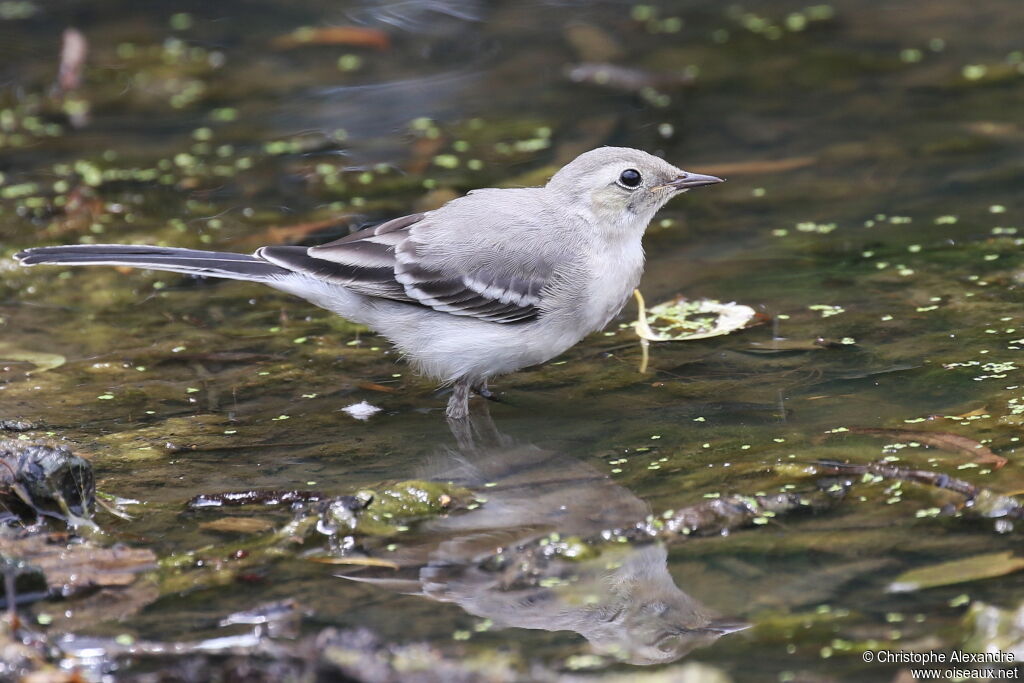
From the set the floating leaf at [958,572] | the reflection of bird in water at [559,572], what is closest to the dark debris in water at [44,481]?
the reflection of bird in water at [559,572]

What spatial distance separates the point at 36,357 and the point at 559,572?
12.4ft

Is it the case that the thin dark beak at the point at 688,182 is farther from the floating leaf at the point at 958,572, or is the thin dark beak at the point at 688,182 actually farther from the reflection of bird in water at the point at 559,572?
the floating leaf at the point at 958,572

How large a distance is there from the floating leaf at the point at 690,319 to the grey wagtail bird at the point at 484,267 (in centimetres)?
60

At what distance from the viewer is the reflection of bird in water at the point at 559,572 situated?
412 centimetres

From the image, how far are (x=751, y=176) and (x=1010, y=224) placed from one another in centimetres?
201

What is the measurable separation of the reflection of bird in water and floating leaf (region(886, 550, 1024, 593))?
2.06 ft

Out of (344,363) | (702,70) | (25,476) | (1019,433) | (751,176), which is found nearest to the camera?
(25,476)

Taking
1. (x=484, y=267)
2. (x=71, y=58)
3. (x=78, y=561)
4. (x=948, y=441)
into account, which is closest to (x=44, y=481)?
(x=78, y=561)

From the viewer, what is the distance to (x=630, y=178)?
6254 mm

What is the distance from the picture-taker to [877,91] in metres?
10.5

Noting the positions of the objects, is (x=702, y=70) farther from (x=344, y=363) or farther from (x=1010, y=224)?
(x=344, y=363)

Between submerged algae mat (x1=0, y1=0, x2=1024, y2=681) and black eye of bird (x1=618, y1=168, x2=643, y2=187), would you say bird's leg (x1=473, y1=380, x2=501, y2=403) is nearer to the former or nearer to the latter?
submerged algae mat (x1=0, y1=0, x2=1024, y2=681)

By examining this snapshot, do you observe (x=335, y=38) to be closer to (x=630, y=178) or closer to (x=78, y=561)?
(x=630, y=178)

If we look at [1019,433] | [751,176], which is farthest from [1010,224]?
[1019,433]
